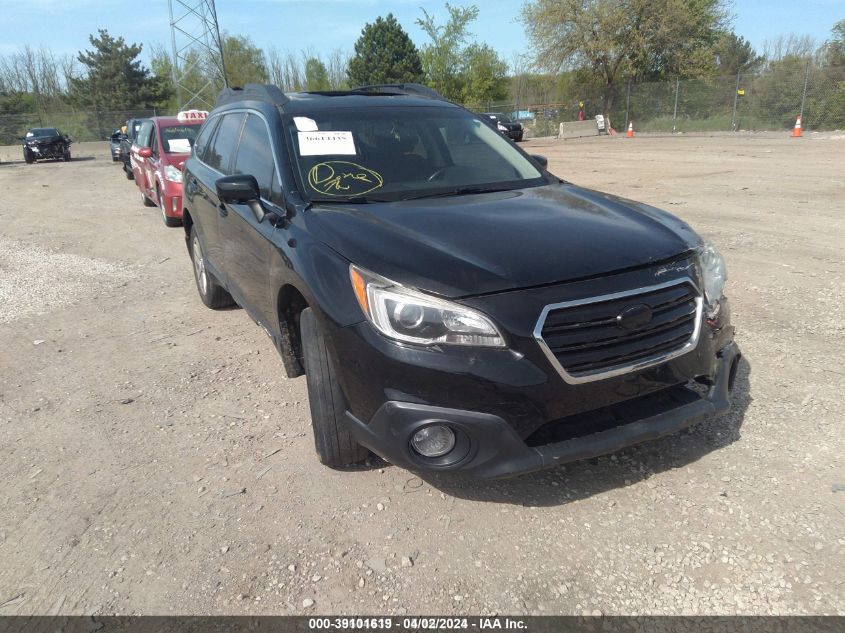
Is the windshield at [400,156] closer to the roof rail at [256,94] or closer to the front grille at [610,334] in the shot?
the roof rail at [256,94]

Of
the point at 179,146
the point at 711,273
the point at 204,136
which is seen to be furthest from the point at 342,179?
the point at 179,146

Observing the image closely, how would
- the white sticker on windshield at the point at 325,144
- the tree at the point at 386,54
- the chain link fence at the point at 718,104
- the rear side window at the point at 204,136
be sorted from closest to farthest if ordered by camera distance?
the white sticker on windshield at the point at 325,144
the rear side window at the point at 204,136
the chain link fence at the point at 718,104
the tree at the point at 386,54

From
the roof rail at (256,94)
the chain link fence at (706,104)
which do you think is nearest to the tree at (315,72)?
the chain link fence at (706,104)

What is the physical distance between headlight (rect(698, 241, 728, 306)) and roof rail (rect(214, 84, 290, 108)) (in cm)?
260

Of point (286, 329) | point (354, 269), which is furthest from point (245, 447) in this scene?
point (354, 269)

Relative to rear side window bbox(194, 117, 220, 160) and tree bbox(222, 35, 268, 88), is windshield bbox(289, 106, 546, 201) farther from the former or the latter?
tree bbox(222, 35, 268, 88)

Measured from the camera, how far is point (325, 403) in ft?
9.30

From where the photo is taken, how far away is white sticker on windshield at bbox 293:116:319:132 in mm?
3630

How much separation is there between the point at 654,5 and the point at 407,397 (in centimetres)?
3962

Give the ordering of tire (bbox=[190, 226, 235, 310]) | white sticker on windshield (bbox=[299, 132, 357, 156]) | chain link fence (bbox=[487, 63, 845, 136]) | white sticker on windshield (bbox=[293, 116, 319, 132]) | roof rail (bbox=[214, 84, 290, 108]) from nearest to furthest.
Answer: white sticker on windshield (bbox=[299, 132, 357, 156]) < white sticker on windshield (bbox=[293, 116, 319, 132]) < roof rail (bbox=[214, 84, 290, 108]) < tire (bbox=[190, 226, 235, 310]) < chain link fence (bbox=[487, 63, 845, 136])

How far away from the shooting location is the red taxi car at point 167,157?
988 cm

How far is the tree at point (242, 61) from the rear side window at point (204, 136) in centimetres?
5908

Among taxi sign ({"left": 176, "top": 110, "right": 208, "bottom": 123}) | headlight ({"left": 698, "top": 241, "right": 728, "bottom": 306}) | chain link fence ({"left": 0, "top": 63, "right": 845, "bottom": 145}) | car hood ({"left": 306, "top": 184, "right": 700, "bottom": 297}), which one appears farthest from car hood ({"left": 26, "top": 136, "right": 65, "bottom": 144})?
headlight ({"left": 698, "top": 241, "right": 728, "bottom": 306})

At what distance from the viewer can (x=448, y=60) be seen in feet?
169
